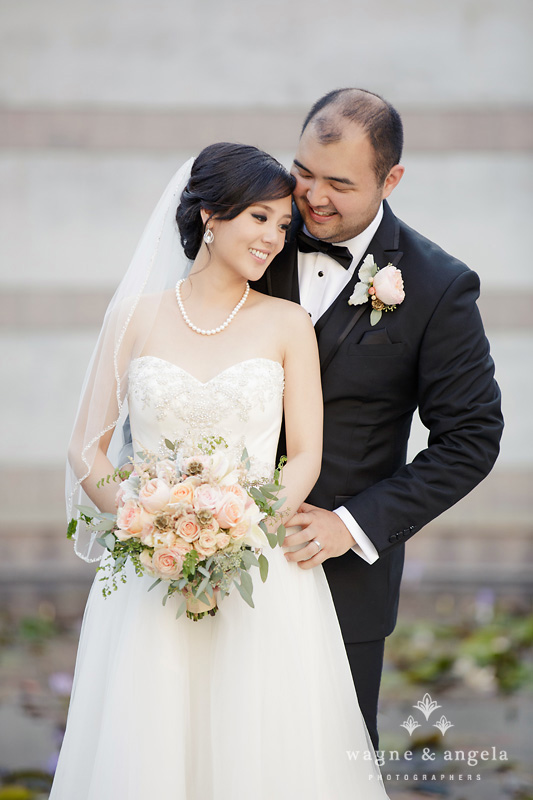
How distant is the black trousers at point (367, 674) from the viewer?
3.05 metres

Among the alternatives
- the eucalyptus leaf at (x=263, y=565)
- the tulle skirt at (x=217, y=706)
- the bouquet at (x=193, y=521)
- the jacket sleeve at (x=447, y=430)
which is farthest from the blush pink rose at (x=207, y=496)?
the jacket sleeve at (x=447, y=430)

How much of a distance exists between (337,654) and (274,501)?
635 mm

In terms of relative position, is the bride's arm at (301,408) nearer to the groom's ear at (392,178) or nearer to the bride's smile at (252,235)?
the bride's smile at (252,235)

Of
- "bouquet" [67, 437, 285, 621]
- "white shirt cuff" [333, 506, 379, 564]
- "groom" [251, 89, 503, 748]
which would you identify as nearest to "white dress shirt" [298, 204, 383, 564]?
"groom" [251, 89, 503, 748]

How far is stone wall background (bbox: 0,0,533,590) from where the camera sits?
264 inches

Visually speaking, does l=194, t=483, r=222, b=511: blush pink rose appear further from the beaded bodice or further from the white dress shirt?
the white dress shirt

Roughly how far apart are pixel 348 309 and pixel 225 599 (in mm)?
1025

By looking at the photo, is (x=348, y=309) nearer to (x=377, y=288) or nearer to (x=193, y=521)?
(x=377, y=288)

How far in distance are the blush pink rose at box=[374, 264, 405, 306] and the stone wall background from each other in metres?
3.87

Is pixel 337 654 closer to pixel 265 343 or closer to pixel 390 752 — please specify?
pixel 265 343

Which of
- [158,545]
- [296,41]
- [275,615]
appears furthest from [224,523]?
[296,41]

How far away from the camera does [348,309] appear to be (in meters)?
2.97

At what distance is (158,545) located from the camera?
7.38 ft

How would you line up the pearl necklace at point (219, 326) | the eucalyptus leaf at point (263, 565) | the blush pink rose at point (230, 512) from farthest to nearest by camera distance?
the pearl necklace at point (219, 326)
the eucalyptus leaf at point (263, 565)
the blush pink rose at point (230, 512)
